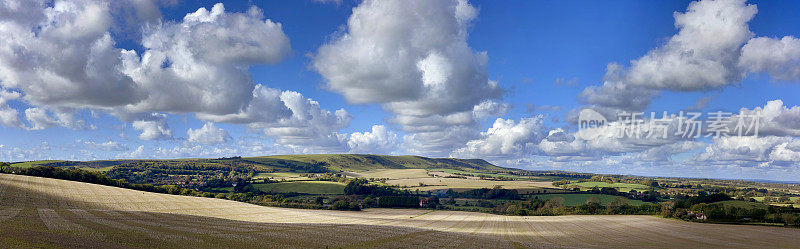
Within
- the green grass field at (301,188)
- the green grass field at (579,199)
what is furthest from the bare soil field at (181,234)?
the green grass field at (301,188)

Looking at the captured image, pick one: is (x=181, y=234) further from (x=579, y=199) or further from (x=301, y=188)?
(x=579, y=199)

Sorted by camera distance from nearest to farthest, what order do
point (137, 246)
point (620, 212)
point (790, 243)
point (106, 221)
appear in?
point (137, 246)
point (106, 221)
point (790, 243)
point (620, 212)

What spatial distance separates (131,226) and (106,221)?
20.7 feet

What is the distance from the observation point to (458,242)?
163ft

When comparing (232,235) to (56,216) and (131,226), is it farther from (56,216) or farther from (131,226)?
(56,216)

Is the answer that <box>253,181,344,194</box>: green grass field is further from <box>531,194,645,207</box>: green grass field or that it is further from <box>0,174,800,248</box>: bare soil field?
<box>531,194,645,207</box>: green grass field

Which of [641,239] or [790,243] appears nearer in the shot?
[790,243]

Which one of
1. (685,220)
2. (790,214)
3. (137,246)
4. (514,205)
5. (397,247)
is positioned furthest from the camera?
(514,205)

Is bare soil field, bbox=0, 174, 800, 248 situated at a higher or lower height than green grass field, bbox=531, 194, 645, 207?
higher

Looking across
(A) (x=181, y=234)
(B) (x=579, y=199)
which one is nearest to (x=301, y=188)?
(B) (x=579, y=199)

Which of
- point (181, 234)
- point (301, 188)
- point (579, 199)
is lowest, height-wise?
point (301, 188)

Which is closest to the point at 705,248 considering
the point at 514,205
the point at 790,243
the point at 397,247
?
the point at 790,243

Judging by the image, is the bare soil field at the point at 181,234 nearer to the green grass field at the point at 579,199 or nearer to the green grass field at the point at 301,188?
the green grass field at the point at 579,199

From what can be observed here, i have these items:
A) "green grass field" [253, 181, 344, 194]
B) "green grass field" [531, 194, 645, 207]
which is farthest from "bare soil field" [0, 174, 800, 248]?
"green grass field" [253, 181, 344, 194]
